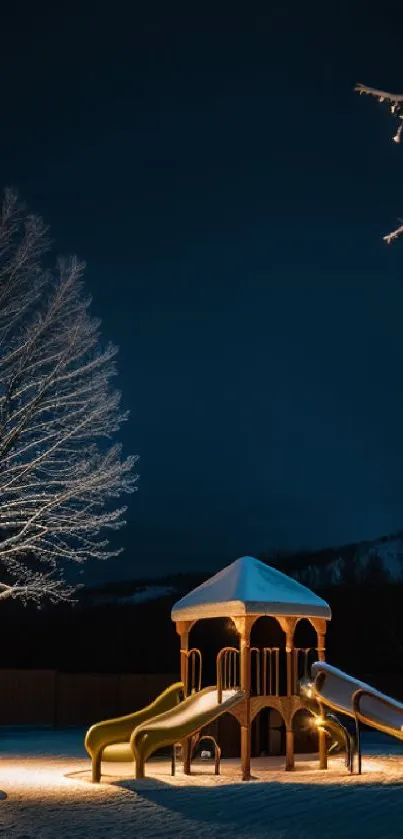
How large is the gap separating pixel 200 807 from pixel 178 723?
311 cm

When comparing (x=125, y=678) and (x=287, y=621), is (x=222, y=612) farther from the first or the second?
(x=125, y=678)

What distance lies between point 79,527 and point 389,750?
7.70 meters

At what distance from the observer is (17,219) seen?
50.3 feet

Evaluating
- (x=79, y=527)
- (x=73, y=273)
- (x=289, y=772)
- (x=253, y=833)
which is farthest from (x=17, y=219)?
(x=253, y=833)

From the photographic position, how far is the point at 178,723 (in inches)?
475

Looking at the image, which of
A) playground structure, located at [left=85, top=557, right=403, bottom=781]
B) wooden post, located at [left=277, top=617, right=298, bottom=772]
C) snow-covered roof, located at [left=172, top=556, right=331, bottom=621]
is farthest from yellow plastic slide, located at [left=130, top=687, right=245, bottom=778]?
snow-covered roof, located at [left=172, top=556, right=331, bottom=621]

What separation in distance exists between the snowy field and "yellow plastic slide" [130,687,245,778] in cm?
42

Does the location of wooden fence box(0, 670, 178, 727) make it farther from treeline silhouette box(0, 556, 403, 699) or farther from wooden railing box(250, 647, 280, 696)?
treeline silhouette box(0, 556, 403, 699)

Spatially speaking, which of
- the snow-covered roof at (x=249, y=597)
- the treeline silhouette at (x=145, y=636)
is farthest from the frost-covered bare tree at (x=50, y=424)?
the treeline silhouette at (x=145, y=636)

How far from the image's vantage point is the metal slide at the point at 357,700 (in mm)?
11977

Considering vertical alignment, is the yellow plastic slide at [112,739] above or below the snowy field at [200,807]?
above

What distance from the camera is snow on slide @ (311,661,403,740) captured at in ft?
39.2

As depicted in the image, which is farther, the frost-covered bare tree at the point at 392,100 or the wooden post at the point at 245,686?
the wooden post at the point at 245,686

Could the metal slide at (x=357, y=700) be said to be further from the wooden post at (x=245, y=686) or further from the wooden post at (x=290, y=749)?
the wooden post at (x=245, y=686)
